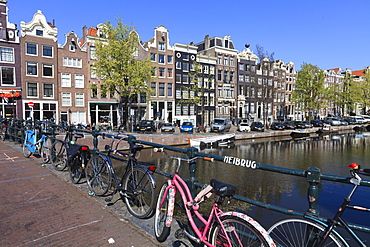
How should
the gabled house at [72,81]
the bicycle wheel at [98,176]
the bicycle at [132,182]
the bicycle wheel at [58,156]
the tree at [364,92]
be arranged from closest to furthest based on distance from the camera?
the bicycle at [132,182] → the bicycle wheel at [98,176] → the bicycle wheel at [58,156] → the gabled house at [72,81] → the tree at [364,92]

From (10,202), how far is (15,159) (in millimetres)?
4673

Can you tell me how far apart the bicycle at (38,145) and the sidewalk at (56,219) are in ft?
6.07

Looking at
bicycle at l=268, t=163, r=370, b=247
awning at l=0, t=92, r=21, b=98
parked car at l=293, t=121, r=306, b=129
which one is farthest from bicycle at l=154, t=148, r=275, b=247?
parked car at l=293, t=121, r=306, b=129

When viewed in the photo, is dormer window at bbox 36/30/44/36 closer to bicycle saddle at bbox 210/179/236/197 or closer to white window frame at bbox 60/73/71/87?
white window frame at bbox 60/73/71/87

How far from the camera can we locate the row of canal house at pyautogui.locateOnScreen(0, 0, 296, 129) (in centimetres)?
2888

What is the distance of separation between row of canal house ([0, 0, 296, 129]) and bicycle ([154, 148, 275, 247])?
25.1 m

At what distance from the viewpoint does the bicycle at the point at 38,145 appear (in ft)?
25.9

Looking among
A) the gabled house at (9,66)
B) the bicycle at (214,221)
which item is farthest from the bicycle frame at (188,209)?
the gabled house at (9,66)

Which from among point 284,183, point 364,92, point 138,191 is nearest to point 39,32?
point 284,183

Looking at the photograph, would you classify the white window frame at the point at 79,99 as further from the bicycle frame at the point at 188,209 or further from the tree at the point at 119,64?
the bicycle frame at the point at 188,209

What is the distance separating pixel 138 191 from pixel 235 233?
1907 millimetres

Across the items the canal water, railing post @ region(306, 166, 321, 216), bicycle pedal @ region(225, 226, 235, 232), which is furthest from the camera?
the canal water

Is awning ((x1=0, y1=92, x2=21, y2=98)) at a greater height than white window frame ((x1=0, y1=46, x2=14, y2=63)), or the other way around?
white window frame ((x1=0, y1=46, x2=14, y2=63))

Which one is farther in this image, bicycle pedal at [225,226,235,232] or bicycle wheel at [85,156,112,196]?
bicycle wheel at [85,156,112,196]
